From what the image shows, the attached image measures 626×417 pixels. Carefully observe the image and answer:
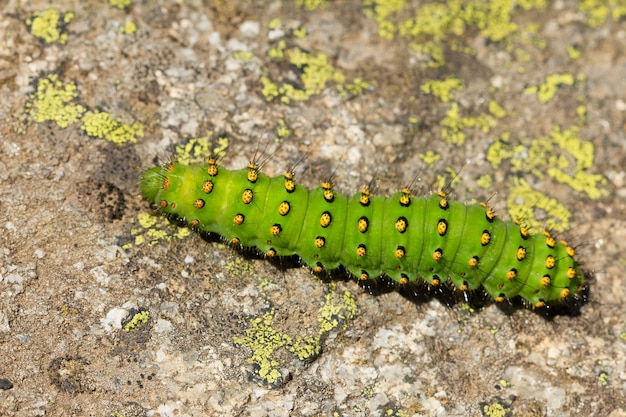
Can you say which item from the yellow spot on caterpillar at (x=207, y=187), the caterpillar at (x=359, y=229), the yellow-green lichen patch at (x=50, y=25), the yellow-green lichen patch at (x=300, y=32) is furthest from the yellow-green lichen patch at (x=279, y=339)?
the yellow-green lichen patch at (x=50, y=25)

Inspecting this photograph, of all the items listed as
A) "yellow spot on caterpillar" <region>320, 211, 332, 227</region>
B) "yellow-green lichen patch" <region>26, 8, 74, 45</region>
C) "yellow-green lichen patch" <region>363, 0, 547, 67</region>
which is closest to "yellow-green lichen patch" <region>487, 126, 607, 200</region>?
"yellow-green lichen patch" <region>363, 0, 547, 67</region>

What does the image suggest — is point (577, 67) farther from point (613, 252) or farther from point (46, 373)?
point (46, 373)

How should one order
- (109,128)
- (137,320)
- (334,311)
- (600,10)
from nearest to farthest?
(137,320) < (334,311) < (109,128) < (600,10)

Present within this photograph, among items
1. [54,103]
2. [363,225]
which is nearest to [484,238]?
[363,225]

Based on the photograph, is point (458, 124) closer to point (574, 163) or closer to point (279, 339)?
point (574, 163)

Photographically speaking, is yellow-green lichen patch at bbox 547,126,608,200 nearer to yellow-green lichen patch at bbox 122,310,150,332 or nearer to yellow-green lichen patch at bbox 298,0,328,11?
yellow-green lichen patch at bbox 298,0,328,11

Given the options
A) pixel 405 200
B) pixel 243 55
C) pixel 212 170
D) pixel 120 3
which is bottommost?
pixel 212 170
